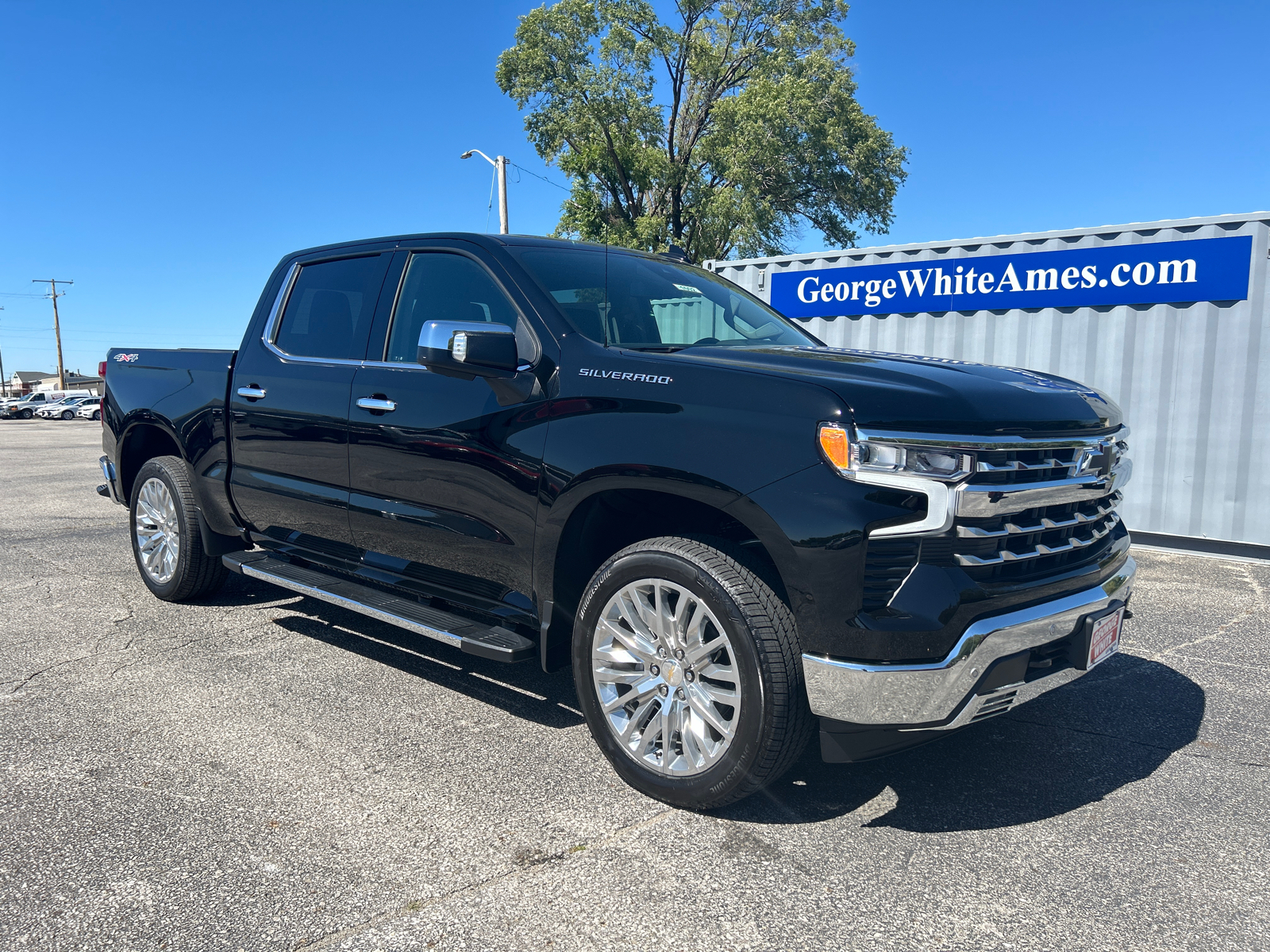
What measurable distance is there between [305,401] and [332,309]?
507mm

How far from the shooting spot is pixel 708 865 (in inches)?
106

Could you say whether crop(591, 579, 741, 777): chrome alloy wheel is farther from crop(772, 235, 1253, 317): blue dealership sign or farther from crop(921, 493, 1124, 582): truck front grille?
crop(772, 235, 1253, 317): blue dealership sign

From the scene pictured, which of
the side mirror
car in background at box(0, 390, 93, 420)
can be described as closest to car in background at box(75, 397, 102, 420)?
car in background at box(0, 390, 93, 420)

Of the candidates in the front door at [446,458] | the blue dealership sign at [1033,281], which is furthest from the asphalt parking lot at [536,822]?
the blue dealership sign at [1033,281]

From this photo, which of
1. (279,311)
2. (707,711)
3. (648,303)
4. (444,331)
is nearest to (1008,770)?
(707,711)

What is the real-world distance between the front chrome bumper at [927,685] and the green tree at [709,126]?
26.0m

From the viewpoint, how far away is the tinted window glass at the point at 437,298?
388 cm

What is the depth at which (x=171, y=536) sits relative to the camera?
5473mm

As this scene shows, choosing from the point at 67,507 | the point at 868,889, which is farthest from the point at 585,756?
the point at 67,507

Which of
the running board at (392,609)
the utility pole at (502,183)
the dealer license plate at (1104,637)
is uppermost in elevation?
the utility pole at (502,183)

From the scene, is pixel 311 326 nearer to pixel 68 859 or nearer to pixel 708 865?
pixel 68 859

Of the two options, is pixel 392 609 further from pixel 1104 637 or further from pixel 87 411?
pixel 87 411

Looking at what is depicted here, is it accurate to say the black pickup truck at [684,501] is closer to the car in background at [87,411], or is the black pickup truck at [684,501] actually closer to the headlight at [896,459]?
the headlight at [896,459]

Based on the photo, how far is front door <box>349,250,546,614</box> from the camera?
11.4 ft
